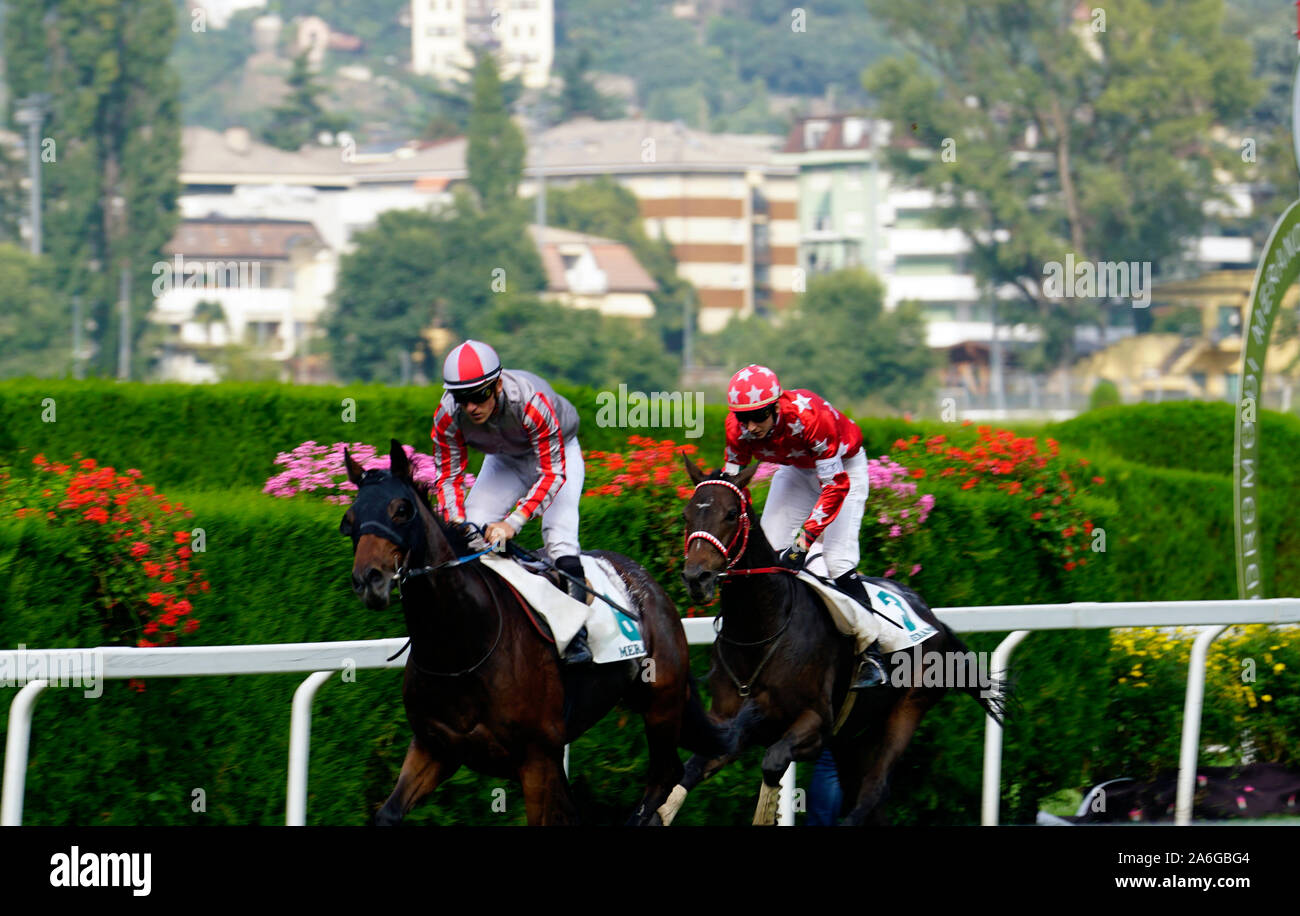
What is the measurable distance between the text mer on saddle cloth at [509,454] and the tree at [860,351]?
74.9 m

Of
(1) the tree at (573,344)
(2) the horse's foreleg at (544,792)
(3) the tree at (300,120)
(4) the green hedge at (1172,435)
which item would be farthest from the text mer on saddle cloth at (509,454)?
(3) the tree at (300,120)

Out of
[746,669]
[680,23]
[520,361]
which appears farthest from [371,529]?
[680,23]

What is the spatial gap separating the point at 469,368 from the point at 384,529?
2.48ft

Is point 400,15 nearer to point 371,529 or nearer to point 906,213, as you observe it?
point 906,213

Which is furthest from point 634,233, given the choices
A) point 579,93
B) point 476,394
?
point 476,394

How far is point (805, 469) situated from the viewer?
248 inches

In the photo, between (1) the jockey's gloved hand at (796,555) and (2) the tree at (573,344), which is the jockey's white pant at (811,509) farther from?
(2) the tree at (573,344)

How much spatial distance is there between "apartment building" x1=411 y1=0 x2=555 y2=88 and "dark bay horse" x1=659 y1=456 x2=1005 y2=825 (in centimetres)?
12799

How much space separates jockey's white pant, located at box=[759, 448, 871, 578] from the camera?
6.26 metres

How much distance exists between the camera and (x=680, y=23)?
163m

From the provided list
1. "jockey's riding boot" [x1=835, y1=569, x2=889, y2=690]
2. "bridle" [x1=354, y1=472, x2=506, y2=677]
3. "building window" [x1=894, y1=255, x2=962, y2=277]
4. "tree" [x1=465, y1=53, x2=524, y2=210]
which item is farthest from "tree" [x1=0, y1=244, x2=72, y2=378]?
"bridle" [x1=354, y1=472, x2=506, y2=677]

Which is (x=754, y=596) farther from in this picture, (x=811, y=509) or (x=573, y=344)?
(x=573, y=344)

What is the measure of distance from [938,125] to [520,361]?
21.0m
